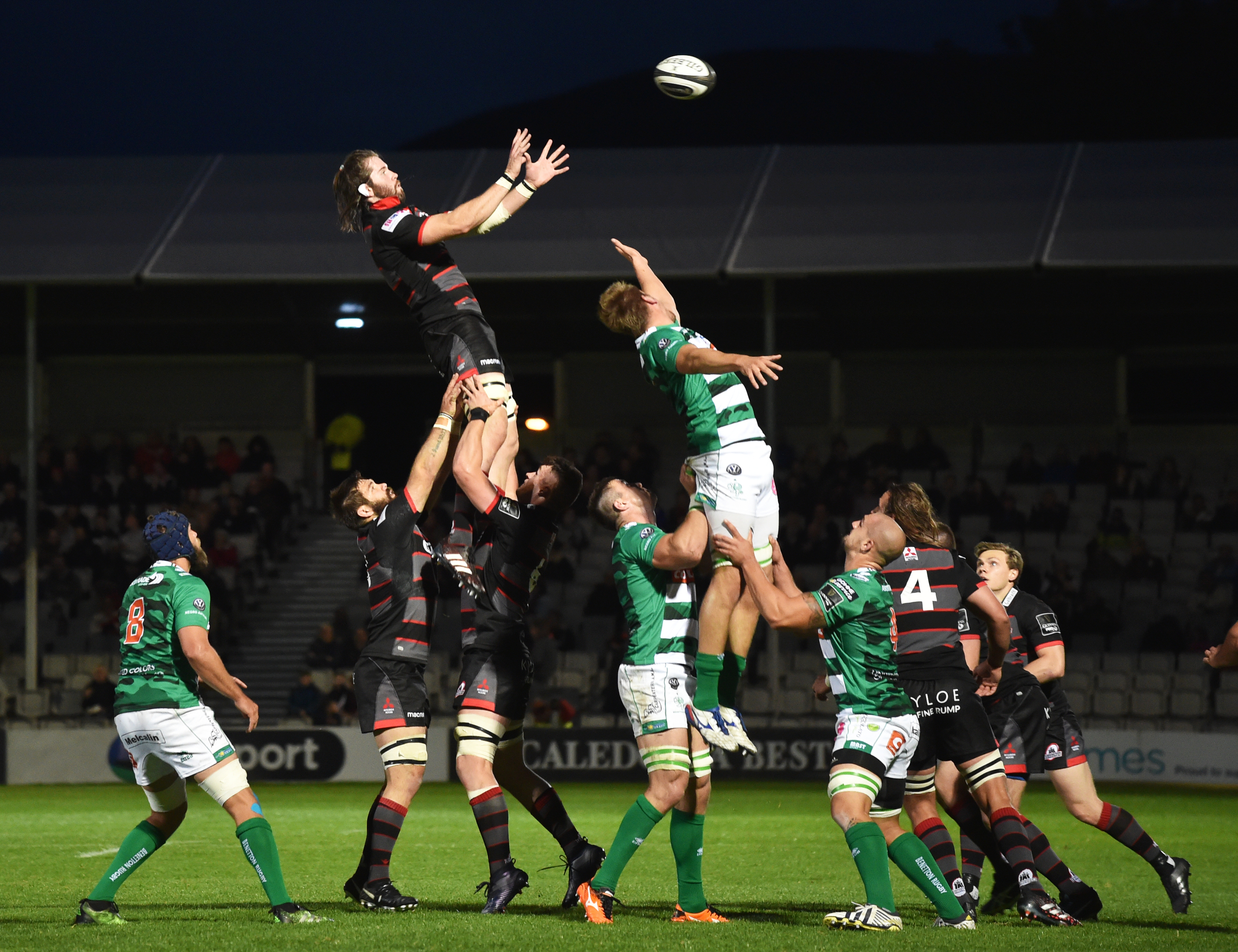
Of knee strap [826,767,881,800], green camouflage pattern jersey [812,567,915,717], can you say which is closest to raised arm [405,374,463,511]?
green camouflage pattern jersey [812,567,915,717]

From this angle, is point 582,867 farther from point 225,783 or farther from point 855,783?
point 225,783

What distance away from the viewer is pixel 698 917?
24.5ft

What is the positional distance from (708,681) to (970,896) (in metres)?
1.90

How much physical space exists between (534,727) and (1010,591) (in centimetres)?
1073

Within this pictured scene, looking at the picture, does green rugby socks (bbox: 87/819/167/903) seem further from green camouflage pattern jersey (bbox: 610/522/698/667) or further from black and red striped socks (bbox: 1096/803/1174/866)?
black and red striped socks (bbox: 1096/803/1174/866)

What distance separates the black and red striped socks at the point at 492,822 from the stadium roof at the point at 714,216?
1256 centimetres

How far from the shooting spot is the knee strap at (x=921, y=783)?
7906 millimetres

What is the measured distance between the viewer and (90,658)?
21641 mm

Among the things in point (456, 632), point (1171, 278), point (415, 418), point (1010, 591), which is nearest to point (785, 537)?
point (456, 632)

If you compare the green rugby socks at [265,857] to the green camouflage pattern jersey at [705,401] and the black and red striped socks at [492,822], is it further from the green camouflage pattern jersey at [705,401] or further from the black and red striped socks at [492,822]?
the green camouflage pattern jersey at [705,401]

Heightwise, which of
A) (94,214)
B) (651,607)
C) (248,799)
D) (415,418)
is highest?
(94,214)

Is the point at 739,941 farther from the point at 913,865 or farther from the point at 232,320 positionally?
the point at 232,320

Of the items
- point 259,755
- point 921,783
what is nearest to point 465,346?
point 921,783

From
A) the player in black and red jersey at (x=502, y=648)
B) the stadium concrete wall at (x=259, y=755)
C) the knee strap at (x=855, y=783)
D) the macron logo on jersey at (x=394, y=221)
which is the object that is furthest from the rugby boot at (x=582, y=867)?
the stadium concrete wall at (x=259, y=755)
